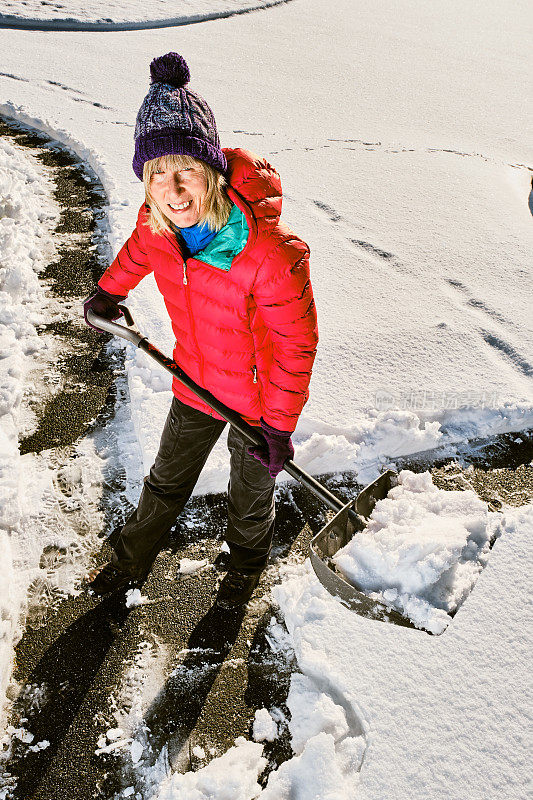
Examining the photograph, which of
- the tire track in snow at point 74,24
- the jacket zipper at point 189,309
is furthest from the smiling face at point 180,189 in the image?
the tire track in snow at point 74,24

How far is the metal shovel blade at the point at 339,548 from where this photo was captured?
1.79 m

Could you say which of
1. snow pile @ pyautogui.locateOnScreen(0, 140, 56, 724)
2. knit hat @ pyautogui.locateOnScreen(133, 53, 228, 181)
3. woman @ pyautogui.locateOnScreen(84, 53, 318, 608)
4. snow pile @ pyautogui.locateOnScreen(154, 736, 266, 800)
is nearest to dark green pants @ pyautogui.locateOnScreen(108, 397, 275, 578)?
woman @ pyautogui.locateOnScreen(84, 53, 318, 608)

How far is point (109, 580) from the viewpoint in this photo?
A: 7.28 ft

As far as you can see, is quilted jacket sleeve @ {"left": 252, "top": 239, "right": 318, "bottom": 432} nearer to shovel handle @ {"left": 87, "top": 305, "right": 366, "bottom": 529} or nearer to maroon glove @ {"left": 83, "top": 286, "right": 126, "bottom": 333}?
shovel handle @ {"left": 87, "top": 305, "right": 366, "bottom": 529}

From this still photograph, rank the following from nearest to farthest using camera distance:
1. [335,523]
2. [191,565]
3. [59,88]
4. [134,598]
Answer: [335,523], [134,598], [191,565], [59,88]

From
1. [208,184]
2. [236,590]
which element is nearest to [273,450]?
[236,590]

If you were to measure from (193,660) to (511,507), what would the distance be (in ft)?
5.11

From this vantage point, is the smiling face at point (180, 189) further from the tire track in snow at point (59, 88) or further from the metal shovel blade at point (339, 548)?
the tire track in snow at point (59, 88)

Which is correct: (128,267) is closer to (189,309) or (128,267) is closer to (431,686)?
(189,309)

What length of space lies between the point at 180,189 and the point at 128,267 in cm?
64

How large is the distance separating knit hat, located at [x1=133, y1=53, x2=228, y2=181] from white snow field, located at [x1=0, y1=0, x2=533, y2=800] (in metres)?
1.48

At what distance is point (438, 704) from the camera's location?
1812 mm

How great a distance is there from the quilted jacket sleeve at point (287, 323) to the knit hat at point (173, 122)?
307mm

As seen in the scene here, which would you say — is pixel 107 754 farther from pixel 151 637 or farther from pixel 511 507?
pixel 511 507
